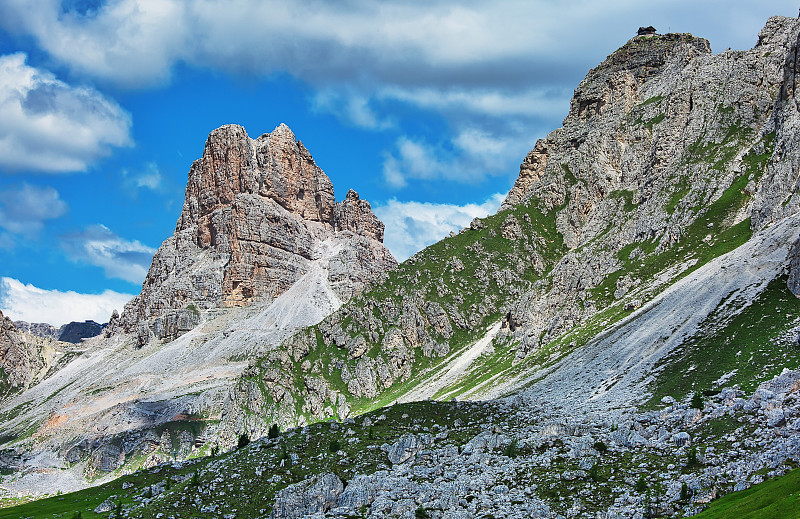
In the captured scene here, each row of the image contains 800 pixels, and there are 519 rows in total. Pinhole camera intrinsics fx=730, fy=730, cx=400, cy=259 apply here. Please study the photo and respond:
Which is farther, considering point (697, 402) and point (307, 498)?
point (307, 498)

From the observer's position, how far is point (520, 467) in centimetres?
7756

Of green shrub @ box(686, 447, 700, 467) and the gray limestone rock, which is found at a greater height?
the gray limestone rock

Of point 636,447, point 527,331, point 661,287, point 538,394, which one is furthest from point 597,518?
point 527,331

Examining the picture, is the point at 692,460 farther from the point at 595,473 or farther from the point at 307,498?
the point at 307,498

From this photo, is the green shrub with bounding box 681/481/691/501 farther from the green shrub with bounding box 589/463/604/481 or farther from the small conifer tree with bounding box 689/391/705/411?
the small conifer tree with bounding box 689/391/705/411

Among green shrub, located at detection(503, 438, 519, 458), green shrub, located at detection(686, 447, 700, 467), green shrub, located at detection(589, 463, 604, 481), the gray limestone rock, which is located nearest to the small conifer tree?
green shrub, located at detection(686, 447, 700, 467)

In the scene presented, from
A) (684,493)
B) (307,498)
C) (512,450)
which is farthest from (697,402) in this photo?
(307,498)

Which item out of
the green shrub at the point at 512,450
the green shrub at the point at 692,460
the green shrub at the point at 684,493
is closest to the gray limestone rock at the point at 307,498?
the green shrub at the point at 512,450

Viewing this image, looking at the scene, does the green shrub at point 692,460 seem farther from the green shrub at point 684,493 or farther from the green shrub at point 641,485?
the green shrub at point 684,493

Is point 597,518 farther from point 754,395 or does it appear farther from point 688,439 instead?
point 754,395

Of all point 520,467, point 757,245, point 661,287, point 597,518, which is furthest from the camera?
point 661,287

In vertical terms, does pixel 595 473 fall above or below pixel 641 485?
above

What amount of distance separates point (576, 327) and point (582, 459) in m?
91.9

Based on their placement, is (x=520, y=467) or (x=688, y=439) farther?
(x=520, y=467)
